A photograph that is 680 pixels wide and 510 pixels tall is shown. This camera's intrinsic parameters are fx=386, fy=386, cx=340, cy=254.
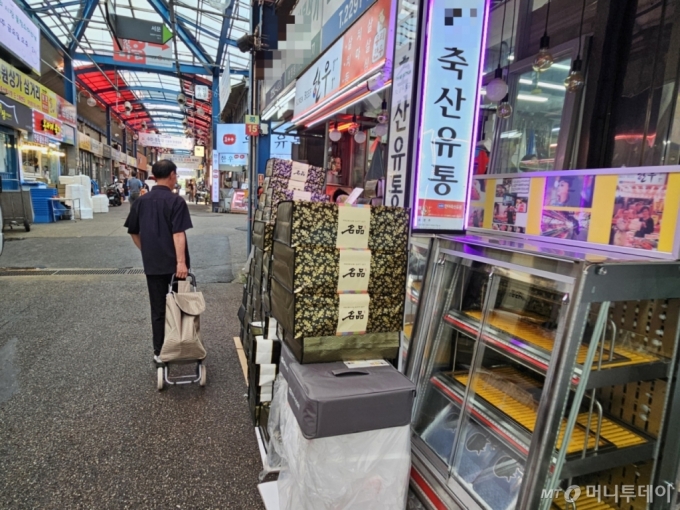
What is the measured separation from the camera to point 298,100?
514 cm

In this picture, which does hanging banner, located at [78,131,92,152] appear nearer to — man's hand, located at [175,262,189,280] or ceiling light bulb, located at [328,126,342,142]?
ceiling light bulb, located at [328,126,342,142]

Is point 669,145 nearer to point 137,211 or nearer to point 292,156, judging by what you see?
point 137,211

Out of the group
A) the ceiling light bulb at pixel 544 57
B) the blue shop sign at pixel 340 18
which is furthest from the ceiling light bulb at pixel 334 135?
the ceiling light bulb at pixel 544 57

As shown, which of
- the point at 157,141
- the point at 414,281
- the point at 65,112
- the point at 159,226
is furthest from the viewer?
the point at 157,141

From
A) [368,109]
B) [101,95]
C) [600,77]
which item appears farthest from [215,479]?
[101,95]

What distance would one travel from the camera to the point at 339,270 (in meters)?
2.00

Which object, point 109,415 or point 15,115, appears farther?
point 15,115

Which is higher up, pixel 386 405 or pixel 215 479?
pixel 386 405

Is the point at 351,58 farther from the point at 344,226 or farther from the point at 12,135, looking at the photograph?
the point at 12,135

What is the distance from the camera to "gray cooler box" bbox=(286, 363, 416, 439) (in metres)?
1.72

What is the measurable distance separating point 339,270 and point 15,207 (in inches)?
468

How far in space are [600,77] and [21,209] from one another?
41.9 ft

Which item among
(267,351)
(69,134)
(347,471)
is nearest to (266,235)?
(267,351)

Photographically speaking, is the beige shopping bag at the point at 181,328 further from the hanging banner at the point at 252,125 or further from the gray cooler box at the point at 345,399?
the hanging banner at the point at 252,125
